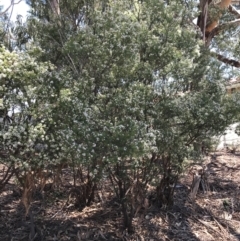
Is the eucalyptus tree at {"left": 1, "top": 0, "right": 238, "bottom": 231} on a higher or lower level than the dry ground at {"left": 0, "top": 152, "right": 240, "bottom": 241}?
higher

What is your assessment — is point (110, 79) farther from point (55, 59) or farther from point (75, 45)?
point (55, 59)

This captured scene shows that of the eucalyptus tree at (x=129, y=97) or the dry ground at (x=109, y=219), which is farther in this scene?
the dry ground at (x=109, y=219)

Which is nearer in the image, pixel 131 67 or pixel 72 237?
pixel 131 67

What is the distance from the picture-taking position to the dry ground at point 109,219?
17.1 ft

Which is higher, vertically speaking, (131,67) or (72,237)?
(131,67)

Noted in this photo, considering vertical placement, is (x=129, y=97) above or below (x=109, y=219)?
above

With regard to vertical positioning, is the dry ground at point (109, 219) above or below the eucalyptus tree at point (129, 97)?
below

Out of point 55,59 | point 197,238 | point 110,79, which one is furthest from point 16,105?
point 197,238

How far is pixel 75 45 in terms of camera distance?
4.14m

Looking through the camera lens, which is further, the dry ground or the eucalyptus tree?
the dry ground

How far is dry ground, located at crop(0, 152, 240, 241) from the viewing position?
521 cm

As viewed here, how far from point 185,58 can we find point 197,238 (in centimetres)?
261

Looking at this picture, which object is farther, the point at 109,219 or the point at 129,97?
the point at 109,219

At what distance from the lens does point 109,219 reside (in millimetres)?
5621
